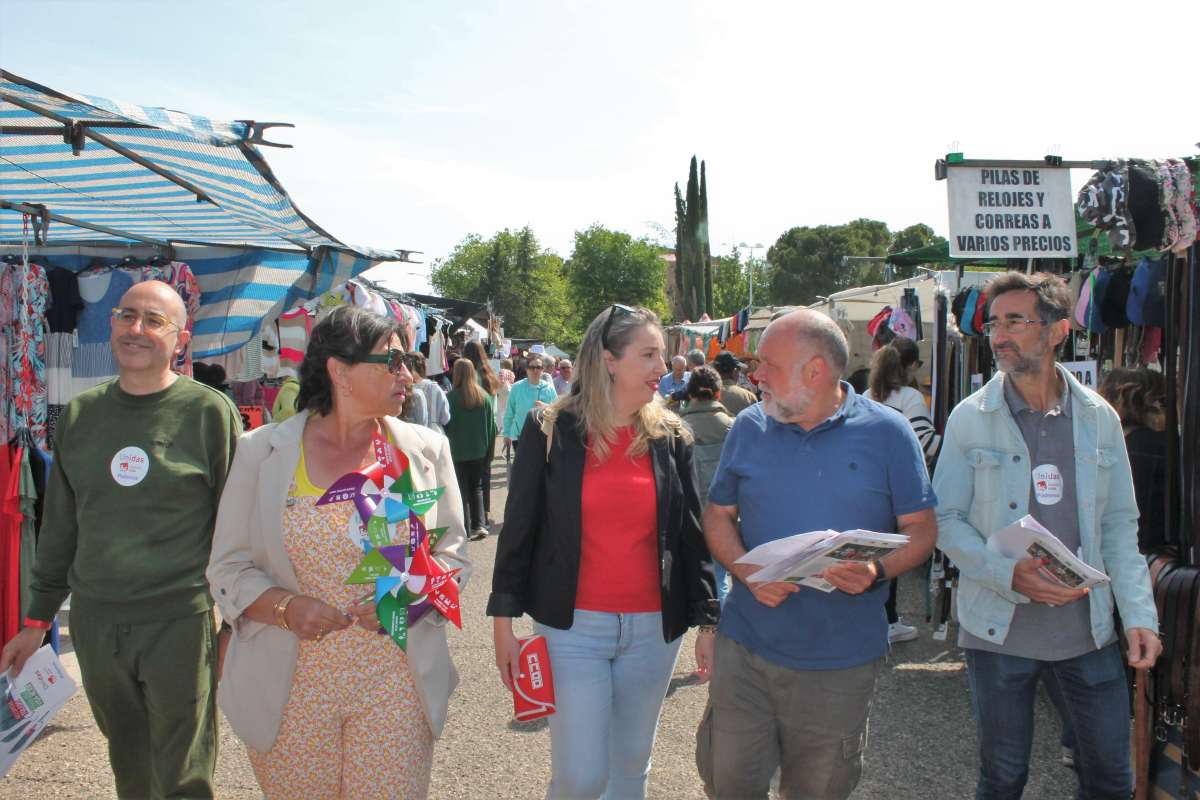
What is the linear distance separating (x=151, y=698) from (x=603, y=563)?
1.56 meters

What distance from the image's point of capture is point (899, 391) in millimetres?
6055

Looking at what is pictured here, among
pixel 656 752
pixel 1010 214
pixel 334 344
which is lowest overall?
pixel 656 752

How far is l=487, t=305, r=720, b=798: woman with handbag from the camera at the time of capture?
9.01 feet

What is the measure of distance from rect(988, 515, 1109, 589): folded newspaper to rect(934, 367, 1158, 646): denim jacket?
64 millimetres

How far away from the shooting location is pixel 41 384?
4.94 metres

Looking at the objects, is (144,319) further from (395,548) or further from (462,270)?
(462,270)

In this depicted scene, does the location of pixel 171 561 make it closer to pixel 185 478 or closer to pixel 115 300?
pixel 185 478

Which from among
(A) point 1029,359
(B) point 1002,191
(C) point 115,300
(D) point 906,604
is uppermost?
(B) point 1002,191

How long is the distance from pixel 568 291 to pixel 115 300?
68.7 m

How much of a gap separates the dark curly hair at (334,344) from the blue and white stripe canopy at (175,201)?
1.11 metres

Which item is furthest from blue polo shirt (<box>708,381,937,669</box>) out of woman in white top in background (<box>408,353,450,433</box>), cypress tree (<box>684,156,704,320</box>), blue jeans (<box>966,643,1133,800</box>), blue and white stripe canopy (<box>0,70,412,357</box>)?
cypress tree (<box>684,156,704,320</box>)

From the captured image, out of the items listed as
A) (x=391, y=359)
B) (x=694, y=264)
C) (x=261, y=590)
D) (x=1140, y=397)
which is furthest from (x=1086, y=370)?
(x=694, y=264)

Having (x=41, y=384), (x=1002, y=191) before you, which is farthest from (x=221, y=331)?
(x=1002, y=191)

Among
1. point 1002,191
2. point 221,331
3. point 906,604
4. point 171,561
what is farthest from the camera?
point 906,604
